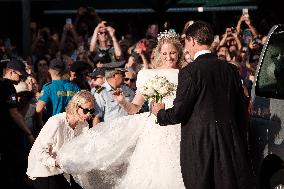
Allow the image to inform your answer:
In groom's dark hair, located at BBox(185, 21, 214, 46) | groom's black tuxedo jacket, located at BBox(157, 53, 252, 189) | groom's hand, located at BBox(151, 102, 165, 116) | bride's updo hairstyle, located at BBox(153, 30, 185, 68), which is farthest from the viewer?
bride's updo hairstyle, located at BBox(153, 30, 185, 68)

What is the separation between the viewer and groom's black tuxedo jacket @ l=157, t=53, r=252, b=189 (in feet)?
29.0

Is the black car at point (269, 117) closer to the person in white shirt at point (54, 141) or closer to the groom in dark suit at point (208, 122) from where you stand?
the groom in dark suit at point (208, 122)

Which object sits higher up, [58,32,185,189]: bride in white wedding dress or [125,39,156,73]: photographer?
[125,39,156,73]: photographer

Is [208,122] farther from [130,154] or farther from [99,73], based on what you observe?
[99,73]

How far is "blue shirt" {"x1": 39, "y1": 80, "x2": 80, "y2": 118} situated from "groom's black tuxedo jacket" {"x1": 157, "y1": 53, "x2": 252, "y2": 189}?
381 centimetres

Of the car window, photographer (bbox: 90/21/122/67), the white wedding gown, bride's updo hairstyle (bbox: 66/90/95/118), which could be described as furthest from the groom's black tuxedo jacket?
photographer (bbox: 90/21/122/67)

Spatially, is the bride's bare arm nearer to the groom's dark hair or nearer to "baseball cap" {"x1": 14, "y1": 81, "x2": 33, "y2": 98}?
the groom's dark hair

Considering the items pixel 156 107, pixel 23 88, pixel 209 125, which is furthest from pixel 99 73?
pixel 209 125

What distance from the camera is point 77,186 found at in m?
10.5

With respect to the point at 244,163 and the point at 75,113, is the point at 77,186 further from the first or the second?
the point at 244,163

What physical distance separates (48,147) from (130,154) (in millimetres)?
881

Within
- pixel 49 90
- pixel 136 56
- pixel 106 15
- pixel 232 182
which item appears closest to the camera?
pixel 232 182

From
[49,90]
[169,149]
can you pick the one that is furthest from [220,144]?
[49,90]

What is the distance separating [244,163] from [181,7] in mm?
15722
